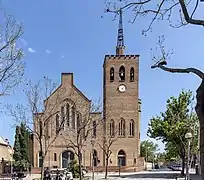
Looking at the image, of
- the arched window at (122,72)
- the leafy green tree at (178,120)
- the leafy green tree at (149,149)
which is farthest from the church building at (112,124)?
the leafy green tree at (149,149)

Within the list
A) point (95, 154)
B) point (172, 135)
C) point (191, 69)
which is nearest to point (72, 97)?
point (95, 154)

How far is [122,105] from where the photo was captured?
268ft

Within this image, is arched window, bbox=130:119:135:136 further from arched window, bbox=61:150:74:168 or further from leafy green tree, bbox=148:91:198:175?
leafy green tree, bbox=148:91:198:175

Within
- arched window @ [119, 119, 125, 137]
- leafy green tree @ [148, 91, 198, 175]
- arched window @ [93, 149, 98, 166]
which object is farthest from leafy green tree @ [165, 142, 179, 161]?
arched window @ [93, 149, 98, 166]

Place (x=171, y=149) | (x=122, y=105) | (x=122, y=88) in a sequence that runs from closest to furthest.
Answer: (x=171, y=149) → (x=122, y=105) → (x=122, y=88)

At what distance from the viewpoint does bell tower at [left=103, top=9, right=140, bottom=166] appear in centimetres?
8006

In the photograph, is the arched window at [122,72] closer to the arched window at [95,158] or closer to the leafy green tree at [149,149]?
the arched window at [95,158]

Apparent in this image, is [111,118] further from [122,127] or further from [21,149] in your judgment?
[21,149]

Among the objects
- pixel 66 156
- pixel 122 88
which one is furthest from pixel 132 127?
pixel 66 156

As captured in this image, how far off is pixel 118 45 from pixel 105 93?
1111cm

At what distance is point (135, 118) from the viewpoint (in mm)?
81438

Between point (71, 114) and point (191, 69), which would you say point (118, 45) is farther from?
point (191, 69)

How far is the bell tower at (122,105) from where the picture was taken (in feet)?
263

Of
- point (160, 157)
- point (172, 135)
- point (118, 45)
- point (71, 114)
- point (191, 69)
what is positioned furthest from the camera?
point (160, 157)
